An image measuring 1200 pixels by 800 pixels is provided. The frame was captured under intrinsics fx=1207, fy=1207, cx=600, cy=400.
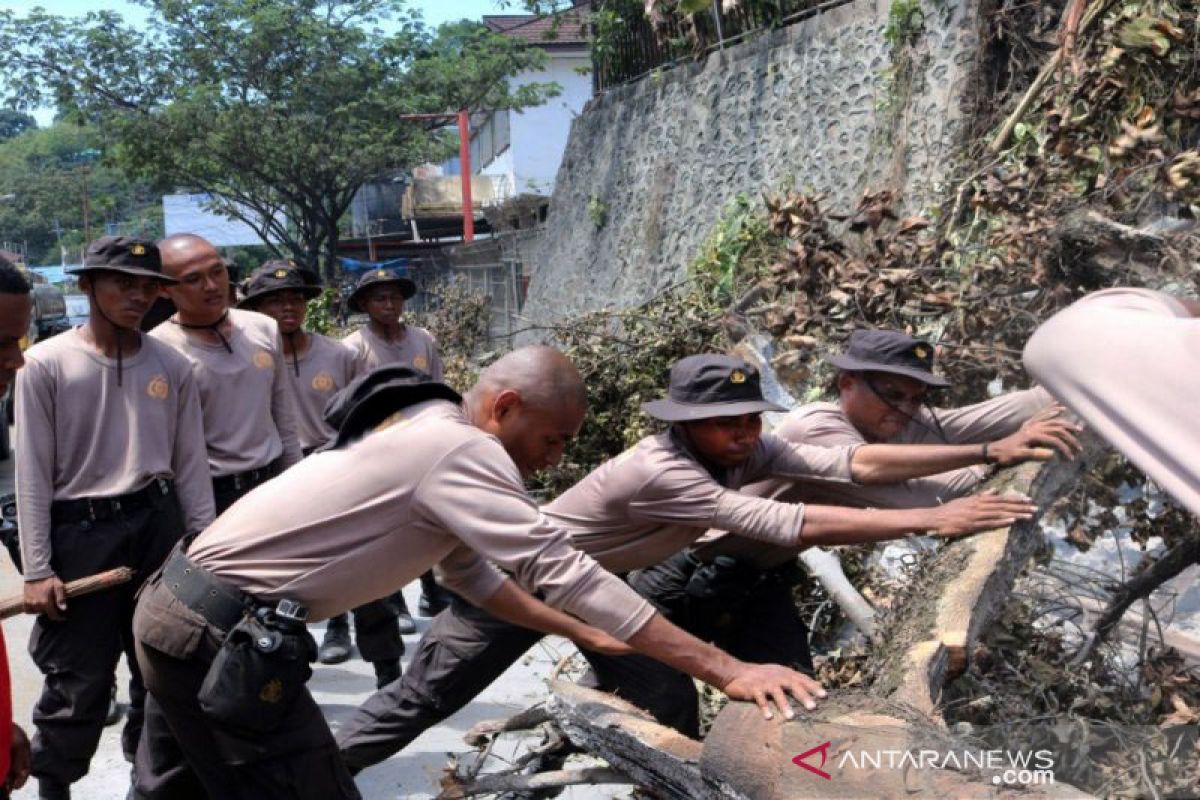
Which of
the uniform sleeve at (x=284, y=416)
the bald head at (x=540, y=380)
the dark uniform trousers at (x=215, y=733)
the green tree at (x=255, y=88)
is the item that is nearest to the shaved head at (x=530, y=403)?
the bald head at (x=540, y=380)

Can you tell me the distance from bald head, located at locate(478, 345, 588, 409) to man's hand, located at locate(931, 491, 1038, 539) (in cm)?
128

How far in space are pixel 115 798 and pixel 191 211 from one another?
35.3 metres

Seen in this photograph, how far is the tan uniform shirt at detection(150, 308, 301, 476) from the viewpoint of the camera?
520cm

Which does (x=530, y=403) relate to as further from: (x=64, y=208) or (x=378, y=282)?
(x=64, y=208)

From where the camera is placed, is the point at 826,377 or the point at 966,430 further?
the point at 826,377

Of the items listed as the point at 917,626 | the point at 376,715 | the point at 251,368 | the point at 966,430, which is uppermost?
the point at 251,368

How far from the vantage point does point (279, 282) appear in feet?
20.8

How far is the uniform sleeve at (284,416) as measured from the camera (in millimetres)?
5547

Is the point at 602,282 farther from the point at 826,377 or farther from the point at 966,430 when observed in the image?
the point at 966,430

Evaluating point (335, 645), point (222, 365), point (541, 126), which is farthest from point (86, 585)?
point (541, 126)

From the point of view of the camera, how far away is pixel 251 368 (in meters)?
5.30

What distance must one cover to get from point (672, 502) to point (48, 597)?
6.90ft

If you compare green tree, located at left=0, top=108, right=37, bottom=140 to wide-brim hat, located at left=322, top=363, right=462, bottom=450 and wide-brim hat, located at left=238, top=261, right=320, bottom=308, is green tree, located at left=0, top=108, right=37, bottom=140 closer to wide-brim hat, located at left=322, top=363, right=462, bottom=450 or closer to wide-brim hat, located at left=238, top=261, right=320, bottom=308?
wide-brim hat, located at left=238, top=261, right=320, bottom=308

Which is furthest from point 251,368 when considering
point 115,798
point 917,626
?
point 917,626
